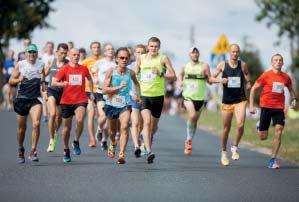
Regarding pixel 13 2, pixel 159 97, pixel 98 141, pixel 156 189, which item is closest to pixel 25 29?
pixel 13 2

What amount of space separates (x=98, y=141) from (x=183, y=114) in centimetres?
2444

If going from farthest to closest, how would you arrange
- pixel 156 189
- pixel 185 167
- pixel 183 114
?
1. pixel 183 114
2. pixel 185 167
3. pixel 156 189

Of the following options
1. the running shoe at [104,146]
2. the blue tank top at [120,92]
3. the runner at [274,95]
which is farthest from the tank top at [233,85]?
the running shoe at [104,146]

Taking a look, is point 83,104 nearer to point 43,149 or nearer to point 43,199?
point 43,149

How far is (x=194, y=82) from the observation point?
69.7 feet

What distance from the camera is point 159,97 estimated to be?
61.8 feet

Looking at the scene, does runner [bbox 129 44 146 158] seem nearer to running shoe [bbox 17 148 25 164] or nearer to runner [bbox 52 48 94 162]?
runner [bbox 52 48 94 162]

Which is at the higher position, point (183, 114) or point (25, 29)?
point (25, 29)

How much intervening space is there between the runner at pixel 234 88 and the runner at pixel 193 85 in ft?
6.96

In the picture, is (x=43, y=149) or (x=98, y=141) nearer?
(x=43, y=149)

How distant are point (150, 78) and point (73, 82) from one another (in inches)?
51.8

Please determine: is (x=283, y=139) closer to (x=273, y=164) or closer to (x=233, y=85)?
(x=233, y=85)

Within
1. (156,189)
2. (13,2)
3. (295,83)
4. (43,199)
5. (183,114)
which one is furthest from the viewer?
(295,83)

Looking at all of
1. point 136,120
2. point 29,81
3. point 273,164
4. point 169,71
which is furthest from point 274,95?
point 29,81
